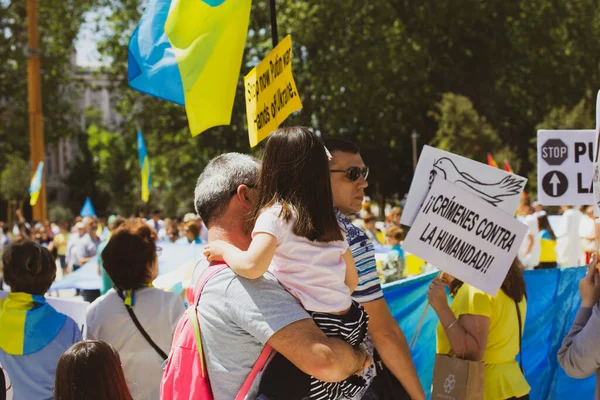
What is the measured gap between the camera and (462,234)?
4191 mm

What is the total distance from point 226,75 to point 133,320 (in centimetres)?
148

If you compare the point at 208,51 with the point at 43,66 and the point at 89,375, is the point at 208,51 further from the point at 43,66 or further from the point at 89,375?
the point at 43,66

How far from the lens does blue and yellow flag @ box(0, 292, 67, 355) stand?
395 centimetres

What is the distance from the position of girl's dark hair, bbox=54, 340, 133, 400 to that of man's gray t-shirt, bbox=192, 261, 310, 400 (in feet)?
1.32

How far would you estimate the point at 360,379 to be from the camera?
2674mm

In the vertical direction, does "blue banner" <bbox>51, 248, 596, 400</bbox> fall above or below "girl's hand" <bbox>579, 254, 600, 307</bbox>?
below

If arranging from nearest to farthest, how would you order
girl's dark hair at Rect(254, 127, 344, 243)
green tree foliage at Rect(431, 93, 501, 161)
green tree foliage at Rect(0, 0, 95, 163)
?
girl's dark hair at Rect(254, 127, 344, 243)
green tree foliage at Rect(0, 0, 95, 163)
green tree foliage at Rect(431, 93, 501, 161)

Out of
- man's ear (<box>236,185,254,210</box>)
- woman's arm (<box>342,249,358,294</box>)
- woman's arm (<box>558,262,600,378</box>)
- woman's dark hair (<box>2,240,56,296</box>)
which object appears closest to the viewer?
woman's arm (<box>342,249,358,294</box>)

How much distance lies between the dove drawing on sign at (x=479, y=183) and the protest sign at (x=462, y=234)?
0.48 feet

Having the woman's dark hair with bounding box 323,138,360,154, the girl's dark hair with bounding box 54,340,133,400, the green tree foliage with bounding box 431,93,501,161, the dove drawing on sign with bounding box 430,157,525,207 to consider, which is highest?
the green tree foliage with bounding box 431,93,501,161

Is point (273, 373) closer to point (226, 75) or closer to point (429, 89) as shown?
point (226, 75)

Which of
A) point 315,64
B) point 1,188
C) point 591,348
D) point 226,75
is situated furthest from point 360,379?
point 1,188

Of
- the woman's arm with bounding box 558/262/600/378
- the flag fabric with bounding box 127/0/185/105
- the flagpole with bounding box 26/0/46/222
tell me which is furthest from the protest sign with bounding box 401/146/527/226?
the flagpole with bounding box 26/0/46/222

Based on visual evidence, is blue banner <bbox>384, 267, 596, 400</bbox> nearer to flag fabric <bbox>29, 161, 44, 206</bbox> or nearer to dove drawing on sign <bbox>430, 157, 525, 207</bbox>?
dove drawing on sign <bbox>430, 157, 525, 207</bbox>
